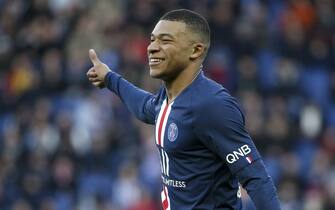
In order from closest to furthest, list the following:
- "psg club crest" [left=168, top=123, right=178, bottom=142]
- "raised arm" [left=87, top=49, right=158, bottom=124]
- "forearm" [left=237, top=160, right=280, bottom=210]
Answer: "forearm" [left=237, top=160, right=280, bottom=210]
"psg club crest" [left=168, top=123, right=178, bottom=142]
"raised arm" [left=87, top=49, right=158, bottom=124]

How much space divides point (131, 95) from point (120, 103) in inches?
313

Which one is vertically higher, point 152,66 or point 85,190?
point 152,66

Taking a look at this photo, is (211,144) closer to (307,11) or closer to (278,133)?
(278,133)

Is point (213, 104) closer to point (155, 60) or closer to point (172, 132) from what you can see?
point (172, 132)

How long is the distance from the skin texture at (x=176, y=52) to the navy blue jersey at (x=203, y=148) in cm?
7

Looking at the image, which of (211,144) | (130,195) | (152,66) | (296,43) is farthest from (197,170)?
(296,43)

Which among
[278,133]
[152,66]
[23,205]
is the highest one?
[152,66]

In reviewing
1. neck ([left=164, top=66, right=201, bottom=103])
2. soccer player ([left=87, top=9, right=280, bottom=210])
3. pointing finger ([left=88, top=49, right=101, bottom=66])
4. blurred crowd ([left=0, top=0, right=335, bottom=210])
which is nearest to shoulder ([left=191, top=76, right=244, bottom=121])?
soccer player ([left=87, top=9, right=280, bottom=210])

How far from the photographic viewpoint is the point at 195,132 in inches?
194

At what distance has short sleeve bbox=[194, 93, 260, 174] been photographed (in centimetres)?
481

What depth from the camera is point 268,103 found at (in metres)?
13.2

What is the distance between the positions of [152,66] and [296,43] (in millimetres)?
9377

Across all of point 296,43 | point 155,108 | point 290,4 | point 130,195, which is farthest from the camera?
point 290,4

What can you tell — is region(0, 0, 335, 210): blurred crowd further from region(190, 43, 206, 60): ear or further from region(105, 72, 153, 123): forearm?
region(190, 43, 206, 60): ear
